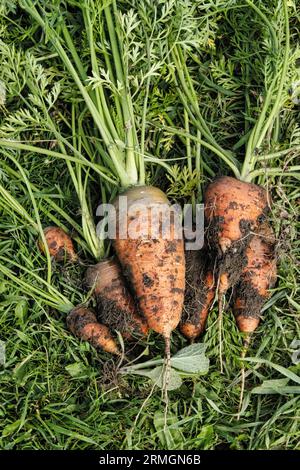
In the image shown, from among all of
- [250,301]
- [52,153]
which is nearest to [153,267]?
[250,301]

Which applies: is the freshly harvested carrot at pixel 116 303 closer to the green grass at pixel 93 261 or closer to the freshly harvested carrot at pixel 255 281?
the green grass at pixel 93 261

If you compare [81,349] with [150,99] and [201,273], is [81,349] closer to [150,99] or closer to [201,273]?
[201,273]

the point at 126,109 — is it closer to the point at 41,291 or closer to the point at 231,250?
the point at 231,250

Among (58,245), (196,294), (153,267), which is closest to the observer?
(153,267)

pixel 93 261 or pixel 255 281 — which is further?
pixel 93 261

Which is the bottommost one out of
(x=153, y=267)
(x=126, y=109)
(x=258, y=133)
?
(x=153, y=267)

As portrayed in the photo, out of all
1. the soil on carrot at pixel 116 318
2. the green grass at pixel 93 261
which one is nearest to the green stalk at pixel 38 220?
the green grass at pixel 93 261
